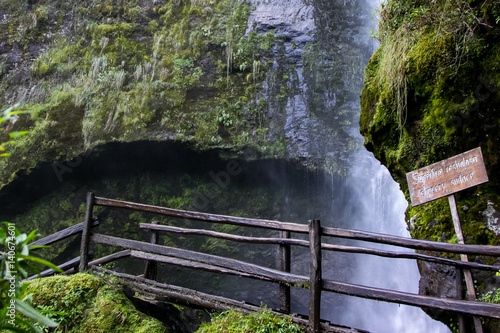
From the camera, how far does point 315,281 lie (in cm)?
334

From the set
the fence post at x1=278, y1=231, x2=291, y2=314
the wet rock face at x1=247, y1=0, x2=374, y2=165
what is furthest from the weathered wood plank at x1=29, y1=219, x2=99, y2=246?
the wet rock face at x1=247, y1=0, x2=374, y2=165

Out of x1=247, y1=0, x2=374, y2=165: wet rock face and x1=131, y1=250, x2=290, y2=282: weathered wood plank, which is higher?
x1=247, y1=0, x2=374, y2=165: wet rock face

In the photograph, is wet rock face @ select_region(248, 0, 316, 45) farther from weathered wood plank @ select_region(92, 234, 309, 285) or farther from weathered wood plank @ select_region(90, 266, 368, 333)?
weathered wood plank @ select_region(90, 266, 368, 333)

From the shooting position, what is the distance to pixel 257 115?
394 inches

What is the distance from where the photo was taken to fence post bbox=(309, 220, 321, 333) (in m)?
3.28

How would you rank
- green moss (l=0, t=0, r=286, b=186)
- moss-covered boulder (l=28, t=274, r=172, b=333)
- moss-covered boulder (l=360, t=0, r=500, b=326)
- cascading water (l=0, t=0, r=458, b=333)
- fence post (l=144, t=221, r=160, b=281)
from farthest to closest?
1. cascading water (l=0, t=0, r=458, b=333)
2. green moss (l=0, t=0, r=286, b=186)
3. fence post (l=144, t=221, r=160, b=281)
4. moss-covered boulder (l=360, t=0, r=500, b=326)
5. moss-covered boulder (l=28, t=274, r=172, b=333)

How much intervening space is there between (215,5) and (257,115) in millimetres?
3884

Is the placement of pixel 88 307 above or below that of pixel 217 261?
below

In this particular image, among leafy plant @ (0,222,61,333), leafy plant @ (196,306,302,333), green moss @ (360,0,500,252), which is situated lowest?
leafy plant @ (196,306,302,333)

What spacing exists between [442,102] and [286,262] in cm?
299

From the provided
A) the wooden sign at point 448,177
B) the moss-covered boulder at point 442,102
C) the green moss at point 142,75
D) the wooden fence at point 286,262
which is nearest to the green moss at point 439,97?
the moss-covered boulder at point 442,102

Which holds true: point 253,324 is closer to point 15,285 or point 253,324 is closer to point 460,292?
point 460,292

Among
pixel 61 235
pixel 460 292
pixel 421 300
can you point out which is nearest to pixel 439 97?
pixel 460 292

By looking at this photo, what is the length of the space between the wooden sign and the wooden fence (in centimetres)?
67
